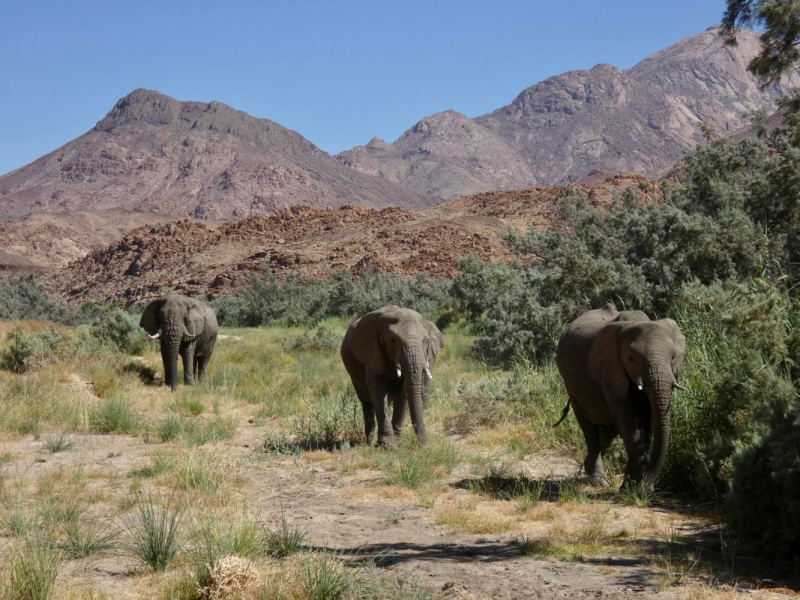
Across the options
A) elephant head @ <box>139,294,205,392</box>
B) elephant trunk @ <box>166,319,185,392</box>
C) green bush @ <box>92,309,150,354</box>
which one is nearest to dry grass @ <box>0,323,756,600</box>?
elephant trunk @ <box>166,319,185,392</box>

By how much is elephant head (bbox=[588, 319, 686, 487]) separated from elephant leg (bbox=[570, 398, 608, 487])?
26.8 inches

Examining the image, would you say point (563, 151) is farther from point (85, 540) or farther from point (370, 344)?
point (85, 540)

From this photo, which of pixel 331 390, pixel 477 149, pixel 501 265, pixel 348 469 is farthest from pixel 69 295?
pixel 477 149

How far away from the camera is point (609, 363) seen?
7148 millimetres

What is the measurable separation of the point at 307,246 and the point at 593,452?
4700 cm

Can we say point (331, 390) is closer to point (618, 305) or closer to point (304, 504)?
point (618, 305)

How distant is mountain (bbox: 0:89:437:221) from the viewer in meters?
126

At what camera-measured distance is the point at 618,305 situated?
15.0m

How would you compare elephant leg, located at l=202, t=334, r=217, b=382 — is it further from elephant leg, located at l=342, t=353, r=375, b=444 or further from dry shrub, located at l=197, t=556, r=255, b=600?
dry shrub, located at l=197, t=556, r=255, b=600

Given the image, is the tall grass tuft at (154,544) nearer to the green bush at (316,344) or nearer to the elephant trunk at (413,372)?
the elephant trunk at (413,372)

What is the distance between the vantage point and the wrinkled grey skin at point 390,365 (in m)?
9.03

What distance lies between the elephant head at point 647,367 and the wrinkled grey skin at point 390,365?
7.64 ft

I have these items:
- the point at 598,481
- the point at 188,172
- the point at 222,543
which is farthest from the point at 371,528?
the point at 188,172

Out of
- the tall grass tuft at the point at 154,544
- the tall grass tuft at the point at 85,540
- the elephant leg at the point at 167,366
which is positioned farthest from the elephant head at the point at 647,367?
the elephant leg at the point at 167,366
